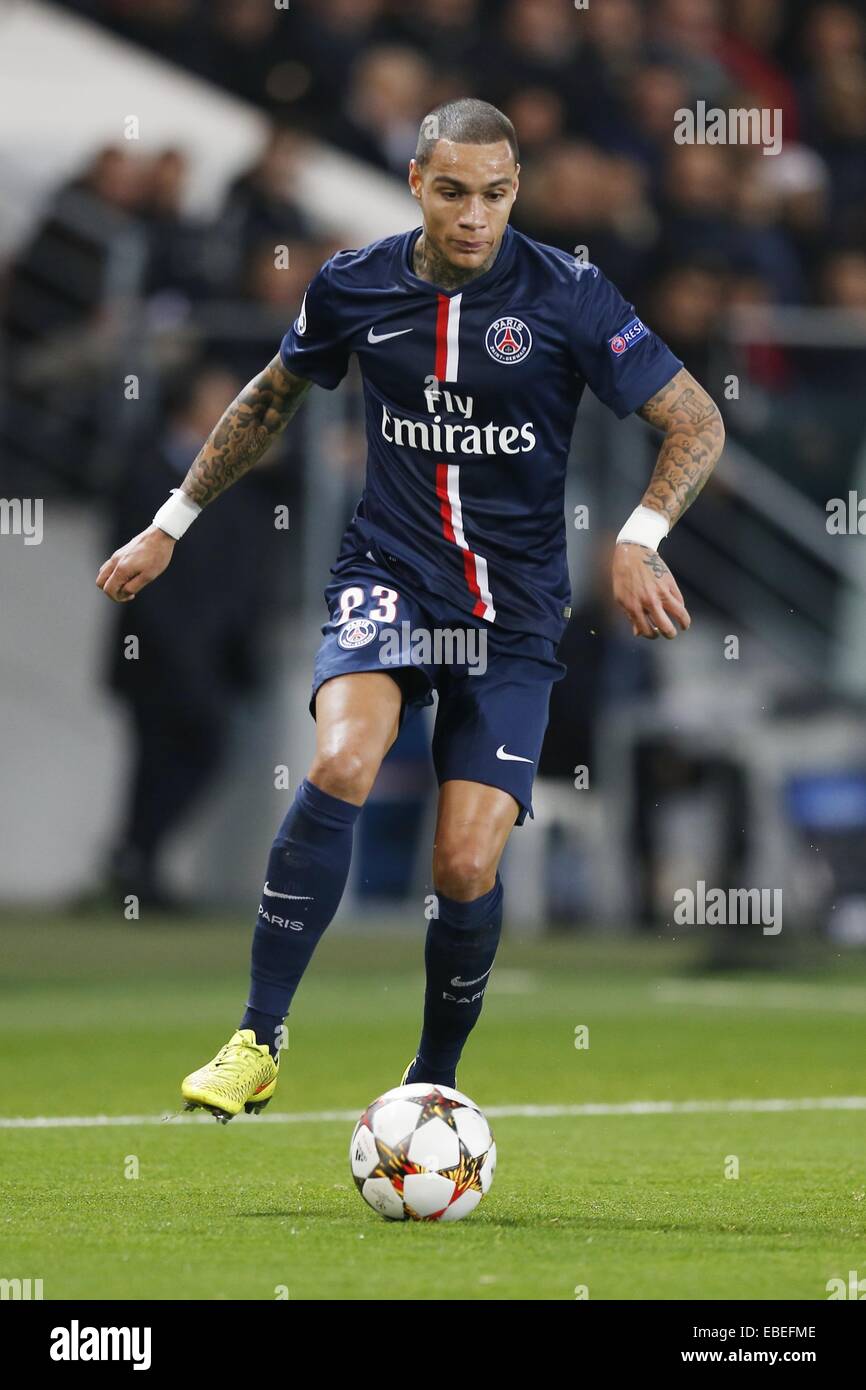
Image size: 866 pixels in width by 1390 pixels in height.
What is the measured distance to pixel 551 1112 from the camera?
765cm

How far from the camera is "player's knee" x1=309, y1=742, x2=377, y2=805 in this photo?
5.71 meters

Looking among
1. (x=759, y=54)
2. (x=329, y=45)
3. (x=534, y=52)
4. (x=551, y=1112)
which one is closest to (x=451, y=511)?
(x=551, y=1112)

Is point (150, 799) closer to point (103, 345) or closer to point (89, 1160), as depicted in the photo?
point (103, 345)

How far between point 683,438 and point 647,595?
0.64 meters

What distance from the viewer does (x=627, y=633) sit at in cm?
1416

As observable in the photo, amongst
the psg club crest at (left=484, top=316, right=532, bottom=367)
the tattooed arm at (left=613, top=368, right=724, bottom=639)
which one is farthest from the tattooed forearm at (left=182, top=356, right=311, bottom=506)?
the tattooed arm at (left=613, top=368, right=724, bottom=639)

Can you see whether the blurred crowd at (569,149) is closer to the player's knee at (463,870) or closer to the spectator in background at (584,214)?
the spectator in background at (584,214)

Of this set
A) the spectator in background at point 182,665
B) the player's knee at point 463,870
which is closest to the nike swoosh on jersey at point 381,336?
the player's knee at point 463,870

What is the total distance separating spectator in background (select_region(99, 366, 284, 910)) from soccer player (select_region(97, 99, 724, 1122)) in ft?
26.1

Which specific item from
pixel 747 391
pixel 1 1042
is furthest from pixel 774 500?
pixel 1 1042

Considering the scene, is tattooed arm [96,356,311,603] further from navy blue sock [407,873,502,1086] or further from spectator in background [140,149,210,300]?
spectator in background [140,149,210,300]
